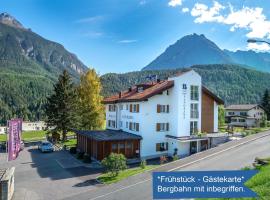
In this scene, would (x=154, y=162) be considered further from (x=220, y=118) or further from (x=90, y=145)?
(x=220, y=118)

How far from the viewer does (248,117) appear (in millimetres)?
96812

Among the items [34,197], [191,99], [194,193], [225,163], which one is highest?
[191,99]

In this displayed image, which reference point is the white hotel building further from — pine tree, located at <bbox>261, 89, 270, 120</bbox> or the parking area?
pine tree, located at <bbox>261, 89, 270, 120</bbox>

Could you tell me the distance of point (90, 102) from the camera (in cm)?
5744

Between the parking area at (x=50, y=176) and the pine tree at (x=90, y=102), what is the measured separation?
10.7m

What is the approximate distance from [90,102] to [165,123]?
58.5ft

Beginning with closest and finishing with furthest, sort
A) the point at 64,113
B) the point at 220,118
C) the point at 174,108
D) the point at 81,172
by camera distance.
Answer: the point at 81,172 < the point at 174,108 < the point at 64,113 < the point at 220,118

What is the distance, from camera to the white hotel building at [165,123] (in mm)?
42531

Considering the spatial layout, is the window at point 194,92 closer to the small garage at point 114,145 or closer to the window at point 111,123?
the small garage at point 114,145

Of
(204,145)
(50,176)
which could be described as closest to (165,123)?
(204,145)

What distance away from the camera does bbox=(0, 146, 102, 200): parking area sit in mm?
27828

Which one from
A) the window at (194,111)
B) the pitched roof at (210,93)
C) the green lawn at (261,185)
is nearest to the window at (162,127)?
the window at (194,111)

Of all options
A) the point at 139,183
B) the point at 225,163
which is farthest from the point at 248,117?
the point at 139,183

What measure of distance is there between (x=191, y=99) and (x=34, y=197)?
2634cm
